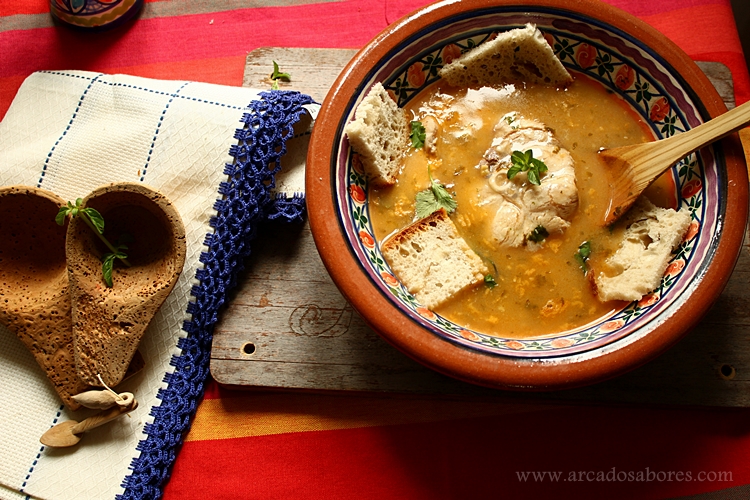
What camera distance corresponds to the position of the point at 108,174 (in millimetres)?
2451

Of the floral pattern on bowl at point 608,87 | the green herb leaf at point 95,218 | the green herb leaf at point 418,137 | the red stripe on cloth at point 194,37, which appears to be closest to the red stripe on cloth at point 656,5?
the floral pattern on bowl at point 608,87

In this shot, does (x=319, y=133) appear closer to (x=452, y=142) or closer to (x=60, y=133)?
(x=452, y=142)

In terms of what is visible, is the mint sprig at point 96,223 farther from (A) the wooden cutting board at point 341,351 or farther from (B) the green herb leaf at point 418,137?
(B) the green herb leaf at point 418,137

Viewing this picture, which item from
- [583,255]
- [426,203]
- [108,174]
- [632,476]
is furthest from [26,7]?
[632,476]

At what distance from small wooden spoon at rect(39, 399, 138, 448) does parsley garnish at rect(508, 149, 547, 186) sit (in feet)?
5.27

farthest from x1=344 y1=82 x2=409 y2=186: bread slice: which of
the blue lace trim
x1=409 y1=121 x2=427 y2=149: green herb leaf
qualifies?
the blue lace trim

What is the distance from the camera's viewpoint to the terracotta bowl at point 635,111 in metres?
1.85

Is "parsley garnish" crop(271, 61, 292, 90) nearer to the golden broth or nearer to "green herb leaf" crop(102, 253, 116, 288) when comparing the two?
the golden broth

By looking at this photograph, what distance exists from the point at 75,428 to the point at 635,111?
2370mm

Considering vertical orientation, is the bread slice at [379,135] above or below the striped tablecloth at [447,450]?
above

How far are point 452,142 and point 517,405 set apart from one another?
1021mm

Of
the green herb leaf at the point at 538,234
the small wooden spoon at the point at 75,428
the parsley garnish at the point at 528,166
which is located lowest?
the small wooden spoon at the point at 75,428

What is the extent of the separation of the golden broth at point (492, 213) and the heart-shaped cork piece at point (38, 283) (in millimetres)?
1203

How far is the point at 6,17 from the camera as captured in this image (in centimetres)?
298
